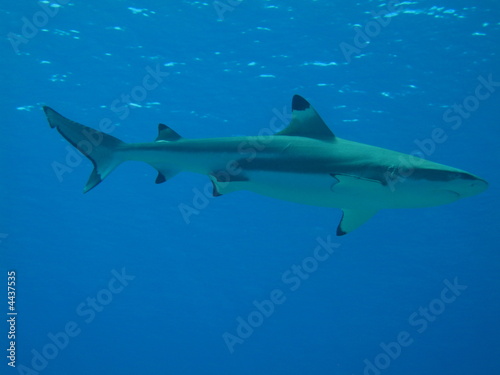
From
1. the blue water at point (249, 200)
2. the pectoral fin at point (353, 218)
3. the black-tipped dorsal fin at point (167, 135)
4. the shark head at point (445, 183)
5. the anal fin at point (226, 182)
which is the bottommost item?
the blue water at point (249, 200)

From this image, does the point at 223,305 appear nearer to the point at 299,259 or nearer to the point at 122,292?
the point at 122,292

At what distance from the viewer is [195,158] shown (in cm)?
629

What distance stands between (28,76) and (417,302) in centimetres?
3305

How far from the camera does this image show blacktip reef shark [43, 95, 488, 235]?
5.30m

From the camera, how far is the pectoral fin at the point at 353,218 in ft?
21.1
